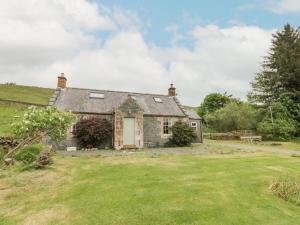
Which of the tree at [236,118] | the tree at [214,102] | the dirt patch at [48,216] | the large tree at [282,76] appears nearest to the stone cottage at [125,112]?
the tree at [236,118]

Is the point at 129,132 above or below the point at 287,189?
above

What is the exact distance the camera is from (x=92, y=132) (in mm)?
20359

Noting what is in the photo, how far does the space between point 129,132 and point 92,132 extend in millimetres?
3401

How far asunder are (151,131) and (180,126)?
271 centimetres

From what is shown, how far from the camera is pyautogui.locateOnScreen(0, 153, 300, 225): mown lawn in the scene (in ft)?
20.5

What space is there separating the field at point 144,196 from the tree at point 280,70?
25921mm

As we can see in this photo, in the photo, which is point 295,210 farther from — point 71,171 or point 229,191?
point 71,171

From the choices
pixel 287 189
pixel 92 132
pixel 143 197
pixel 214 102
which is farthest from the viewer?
pixel 214 102

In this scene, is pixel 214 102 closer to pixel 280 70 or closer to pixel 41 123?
pixel 280 70

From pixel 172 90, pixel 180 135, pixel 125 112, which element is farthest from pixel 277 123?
pixel 125 112

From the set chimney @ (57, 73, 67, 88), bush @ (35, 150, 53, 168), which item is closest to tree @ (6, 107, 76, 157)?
bush @ (35, 150, 53, 168)

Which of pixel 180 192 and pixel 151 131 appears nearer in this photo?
pixel 180 192

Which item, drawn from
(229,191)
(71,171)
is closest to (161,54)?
(71,171)

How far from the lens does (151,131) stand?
2383cm
